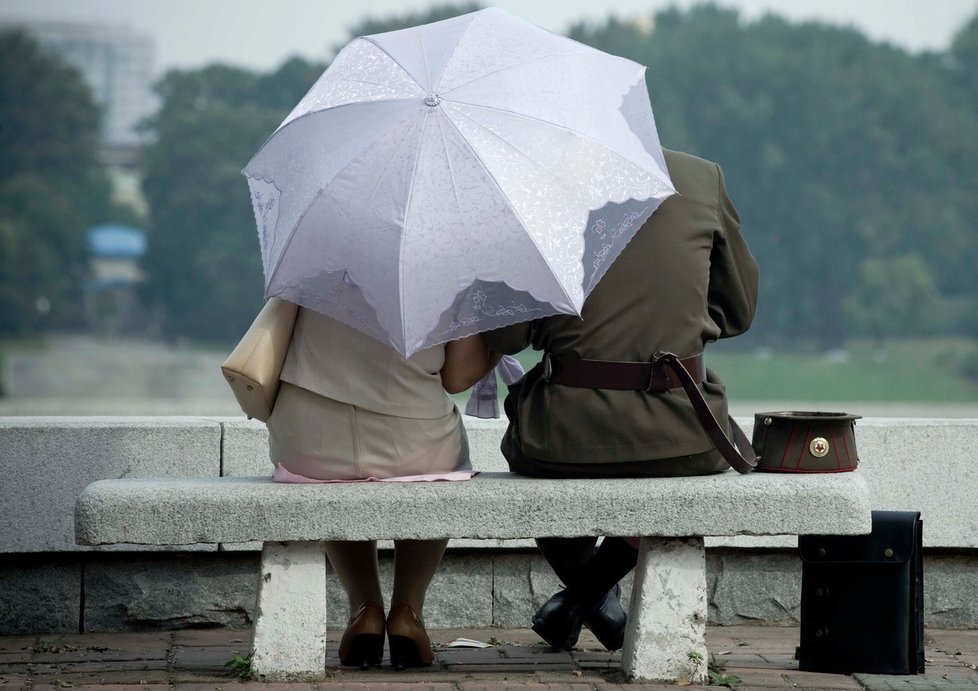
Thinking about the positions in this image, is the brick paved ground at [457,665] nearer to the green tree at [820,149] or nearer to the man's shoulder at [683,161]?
the man's shoulder at [683,161]

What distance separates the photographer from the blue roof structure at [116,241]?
57875mm

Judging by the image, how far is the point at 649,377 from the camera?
3.18 meters

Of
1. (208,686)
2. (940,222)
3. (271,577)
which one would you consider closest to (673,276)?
(271,577)

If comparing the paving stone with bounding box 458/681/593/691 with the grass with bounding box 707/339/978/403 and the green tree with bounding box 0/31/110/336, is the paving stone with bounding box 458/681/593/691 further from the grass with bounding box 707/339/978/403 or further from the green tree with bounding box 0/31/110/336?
the green tree with bounding box 0/31/110/336

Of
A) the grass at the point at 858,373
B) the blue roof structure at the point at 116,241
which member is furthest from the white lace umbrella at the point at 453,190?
the blue roof structure at the point at 116,241

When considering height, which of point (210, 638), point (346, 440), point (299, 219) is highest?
point (299, 219)

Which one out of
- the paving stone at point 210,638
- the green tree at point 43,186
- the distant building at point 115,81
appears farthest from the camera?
the distant building at point 115,81

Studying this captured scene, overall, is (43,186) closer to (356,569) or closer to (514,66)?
(356,569)

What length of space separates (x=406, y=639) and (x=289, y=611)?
1.27 ft

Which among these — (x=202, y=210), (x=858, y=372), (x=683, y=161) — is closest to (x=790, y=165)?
(x=858, y=372)

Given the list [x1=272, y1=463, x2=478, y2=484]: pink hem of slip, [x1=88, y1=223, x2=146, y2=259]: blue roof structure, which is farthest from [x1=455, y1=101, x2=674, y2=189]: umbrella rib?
[x1=88, y1=223, x2=146, y2=259]: blue roof structure

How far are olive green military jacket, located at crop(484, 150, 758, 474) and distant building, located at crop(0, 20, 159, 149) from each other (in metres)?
62.0

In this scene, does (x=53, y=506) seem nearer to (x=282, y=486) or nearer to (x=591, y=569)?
(x=282, y=486)

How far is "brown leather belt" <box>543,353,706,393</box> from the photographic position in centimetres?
317
